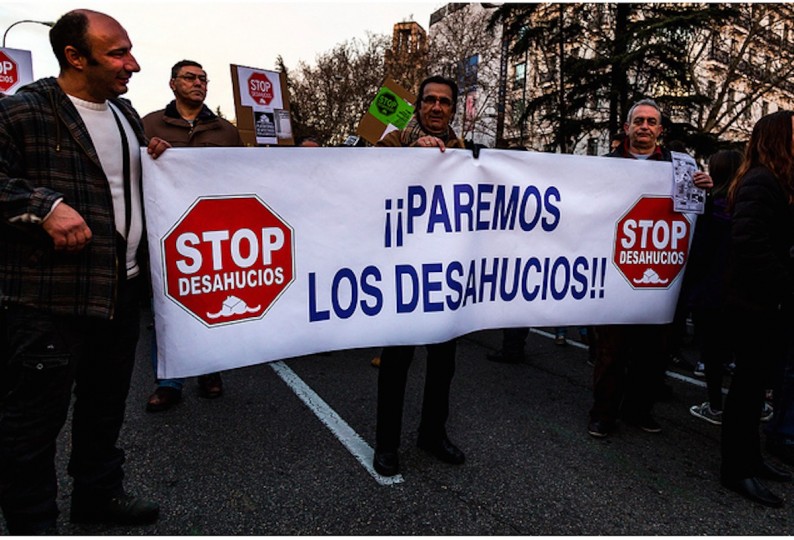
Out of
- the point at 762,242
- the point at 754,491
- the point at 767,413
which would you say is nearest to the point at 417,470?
the point at 754,491

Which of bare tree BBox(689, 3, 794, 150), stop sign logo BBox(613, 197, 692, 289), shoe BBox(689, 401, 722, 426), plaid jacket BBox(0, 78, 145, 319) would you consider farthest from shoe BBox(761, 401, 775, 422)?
bare tree BBox(689, 3, 794, 150)

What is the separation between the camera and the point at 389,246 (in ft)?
9.03

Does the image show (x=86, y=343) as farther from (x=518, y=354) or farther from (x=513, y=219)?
(x=518, y=354)

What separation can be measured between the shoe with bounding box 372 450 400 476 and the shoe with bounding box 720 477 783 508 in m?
1.76

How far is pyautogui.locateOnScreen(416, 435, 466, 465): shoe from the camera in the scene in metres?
2.97

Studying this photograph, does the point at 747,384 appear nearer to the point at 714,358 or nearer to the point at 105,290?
the point at 714,358

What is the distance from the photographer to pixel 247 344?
2.53 m

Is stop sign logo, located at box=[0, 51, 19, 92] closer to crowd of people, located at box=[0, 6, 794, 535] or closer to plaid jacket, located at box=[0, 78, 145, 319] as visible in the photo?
crowd of people, located at box=[0, 6, 794, 535]

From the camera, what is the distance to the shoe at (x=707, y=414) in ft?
12.4

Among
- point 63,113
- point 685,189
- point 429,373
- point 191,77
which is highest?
point 191,77

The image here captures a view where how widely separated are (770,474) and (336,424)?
2.52 metres

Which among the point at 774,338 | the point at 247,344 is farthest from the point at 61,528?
Result: the point at 774,338

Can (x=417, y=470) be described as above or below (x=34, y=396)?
below

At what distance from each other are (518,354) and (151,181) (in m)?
3.76
